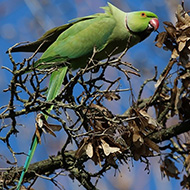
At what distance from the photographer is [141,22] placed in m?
3.79

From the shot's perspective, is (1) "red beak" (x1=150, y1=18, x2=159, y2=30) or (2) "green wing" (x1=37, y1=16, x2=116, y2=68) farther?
(1) "red beak" (x1=150, y1=18, x2=159, y2=30)

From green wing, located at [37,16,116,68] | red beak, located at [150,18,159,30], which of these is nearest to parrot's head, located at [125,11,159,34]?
red beak, located at [150,18,159,30]

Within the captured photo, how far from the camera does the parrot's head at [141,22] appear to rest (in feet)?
12.1

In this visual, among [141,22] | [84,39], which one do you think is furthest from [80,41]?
[141,22]

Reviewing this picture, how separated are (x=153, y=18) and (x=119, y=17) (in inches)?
15.1

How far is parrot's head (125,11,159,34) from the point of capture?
12.1ft

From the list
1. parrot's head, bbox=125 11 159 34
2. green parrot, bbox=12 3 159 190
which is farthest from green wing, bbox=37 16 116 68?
parrot's head, bbox=125 11 159 34

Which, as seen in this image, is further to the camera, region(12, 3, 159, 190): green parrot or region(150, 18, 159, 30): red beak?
region(150, 18, 159, 30): red beak

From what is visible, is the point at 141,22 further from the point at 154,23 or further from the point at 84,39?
the point at 84,39

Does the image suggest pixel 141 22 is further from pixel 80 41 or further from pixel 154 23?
pixel 80 41

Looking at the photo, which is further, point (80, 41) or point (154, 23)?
point (154, 23)

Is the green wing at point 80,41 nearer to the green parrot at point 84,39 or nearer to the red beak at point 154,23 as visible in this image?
the green parrot at point 84,39

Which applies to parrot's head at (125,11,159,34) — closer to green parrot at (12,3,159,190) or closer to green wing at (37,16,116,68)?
green parrot at (12,3,159,190)

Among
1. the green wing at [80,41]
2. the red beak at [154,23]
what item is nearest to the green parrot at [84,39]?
the green wing at [80,41]
